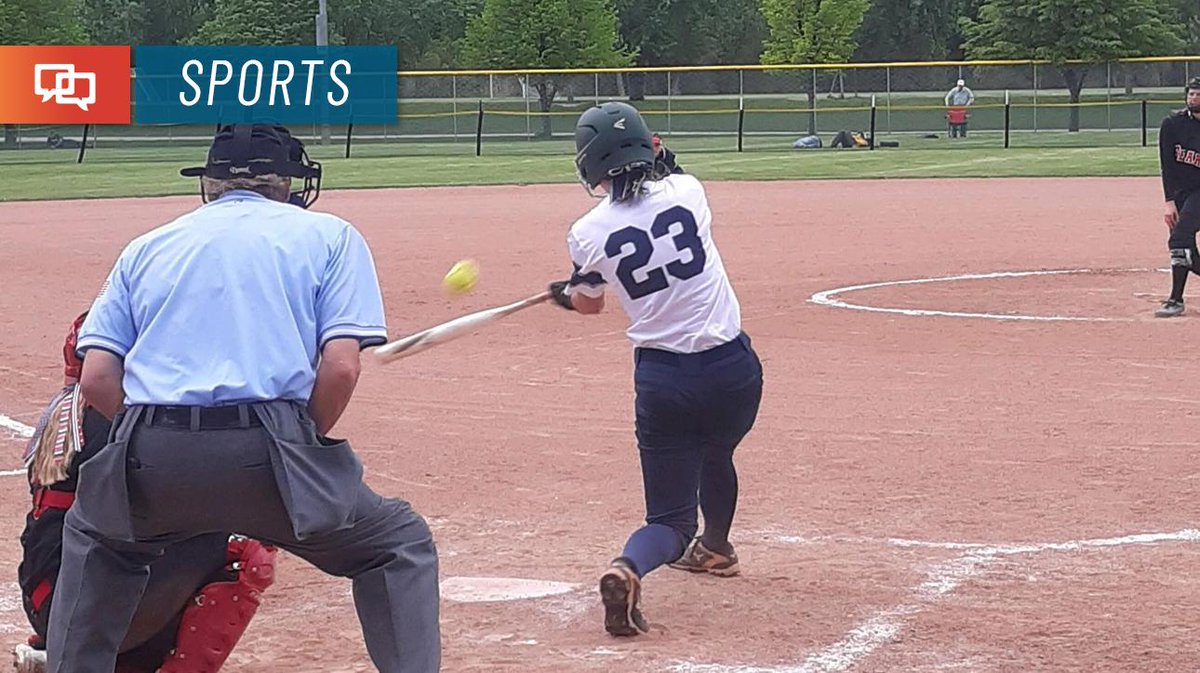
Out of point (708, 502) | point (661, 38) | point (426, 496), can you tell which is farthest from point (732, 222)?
point (661, 38)

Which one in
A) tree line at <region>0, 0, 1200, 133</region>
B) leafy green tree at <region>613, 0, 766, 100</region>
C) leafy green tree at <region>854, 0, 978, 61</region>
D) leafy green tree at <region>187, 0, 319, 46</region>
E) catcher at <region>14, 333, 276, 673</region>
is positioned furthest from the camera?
leafy green tree at <region>854, 0, 978, 61</region>

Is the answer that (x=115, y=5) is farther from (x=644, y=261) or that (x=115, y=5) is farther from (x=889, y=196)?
(x=644, y=261)

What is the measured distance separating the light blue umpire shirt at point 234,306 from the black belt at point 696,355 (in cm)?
191

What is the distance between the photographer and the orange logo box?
4609cm

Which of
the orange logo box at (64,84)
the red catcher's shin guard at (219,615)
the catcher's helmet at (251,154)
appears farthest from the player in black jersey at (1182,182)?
the orange logo box at (64,84)

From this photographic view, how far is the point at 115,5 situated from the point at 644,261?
71.0m

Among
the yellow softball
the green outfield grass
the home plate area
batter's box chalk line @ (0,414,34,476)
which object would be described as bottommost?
the home plate area

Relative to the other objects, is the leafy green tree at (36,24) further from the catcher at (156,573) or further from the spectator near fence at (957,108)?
the catcher at (156,573)

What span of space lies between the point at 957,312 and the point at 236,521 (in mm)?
9974

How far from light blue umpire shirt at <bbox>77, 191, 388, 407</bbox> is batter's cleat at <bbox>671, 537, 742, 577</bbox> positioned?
103 inches

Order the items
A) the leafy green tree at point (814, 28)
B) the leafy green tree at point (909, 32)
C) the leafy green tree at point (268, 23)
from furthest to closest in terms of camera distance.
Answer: the leafy green tree at point (909, 32)
the leafy green tree at point (268, 23)
the leafy green tree at point (814, 28)

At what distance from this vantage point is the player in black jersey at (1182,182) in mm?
13070

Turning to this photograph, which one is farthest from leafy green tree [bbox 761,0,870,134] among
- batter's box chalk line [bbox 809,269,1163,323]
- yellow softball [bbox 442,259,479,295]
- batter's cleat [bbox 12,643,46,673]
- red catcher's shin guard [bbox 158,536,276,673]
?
red catcher's shin guard [bbox 158,536,276,673]

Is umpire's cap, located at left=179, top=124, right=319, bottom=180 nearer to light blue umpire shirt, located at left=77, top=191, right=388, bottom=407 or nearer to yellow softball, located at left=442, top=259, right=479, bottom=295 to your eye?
light blue umpire shirt, located at left=77, top=191, right=388, bottom=407
